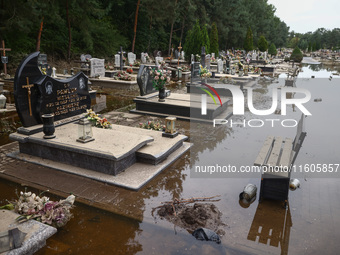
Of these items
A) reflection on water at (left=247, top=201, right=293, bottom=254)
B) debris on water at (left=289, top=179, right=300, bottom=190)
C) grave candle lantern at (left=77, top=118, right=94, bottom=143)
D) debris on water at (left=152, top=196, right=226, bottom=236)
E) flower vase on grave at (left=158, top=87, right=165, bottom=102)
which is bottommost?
reflection on water at (left=247, top=201, right=293, bottom=254)

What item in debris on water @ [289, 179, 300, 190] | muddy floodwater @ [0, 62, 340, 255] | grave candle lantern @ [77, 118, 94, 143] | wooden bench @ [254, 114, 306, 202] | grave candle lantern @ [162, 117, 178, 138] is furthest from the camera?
grave candle lantern @ [162, 117, 178, 138]

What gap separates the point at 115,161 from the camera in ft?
21.4

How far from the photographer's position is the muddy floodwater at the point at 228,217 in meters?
4.46

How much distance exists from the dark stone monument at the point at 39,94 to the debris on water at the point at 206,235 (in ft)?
17.0

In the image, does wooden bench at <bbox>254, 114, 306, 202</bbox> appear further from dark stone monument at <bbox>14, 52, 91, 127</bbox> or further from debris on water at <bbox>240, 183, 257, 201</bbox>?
dark stone monument at <bbox>14, 52, 91, 127</bbox>

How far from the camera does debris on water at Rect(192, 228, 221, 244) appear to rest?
4570mm

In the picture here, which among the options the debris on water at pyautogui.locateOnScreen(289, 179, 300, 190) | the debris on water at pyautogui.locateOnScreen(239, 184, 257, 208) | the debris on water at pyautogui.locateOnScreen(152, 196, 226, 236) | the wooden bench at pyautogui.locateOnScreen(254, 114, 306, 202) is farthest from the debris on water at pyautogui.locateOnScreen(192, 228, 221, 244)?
the debris on water at pyautogui.locateOnScreen(289, 179, 300, 190)

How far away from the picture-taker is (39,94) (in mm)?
7664

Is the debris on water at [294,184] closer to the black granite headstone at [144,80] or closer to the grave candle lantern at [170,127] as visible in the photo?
the grave candle lantern at [170,127]

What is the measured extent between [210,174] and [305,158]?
2783 mm

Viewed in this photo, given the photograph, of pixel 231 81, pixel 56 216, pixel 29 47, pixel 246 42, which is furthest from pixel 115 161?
pixel 246 42

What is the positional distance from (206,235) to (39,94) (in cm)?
552

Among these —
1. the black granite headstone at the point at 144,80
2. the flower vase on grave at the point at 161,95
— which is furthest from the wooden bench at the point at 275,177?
the black granite headstone at the point at 144,80

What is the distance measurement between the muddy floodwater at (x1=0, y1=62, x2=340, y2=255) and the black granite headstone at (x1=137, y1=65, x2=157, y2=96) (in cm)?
452
